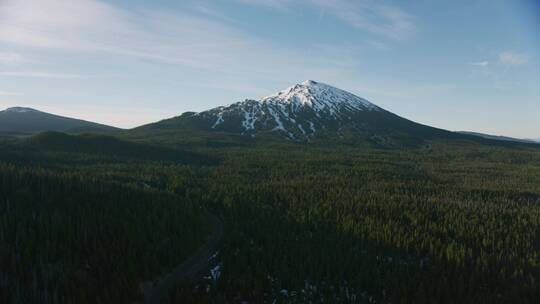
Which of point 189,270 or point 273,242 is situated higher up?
point 273,242

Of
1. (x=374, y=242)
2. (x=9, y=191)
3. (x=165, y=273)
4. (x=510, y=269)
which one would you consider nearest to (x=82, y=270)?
(x=165, y=273)

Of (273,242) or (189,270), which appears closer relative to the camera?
(189,270)

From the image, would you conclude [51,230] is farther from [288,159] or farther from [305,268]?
[288,159]

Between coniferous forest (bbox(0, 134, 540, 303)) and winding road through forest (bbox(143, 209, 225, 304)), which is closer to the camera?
coniferous forest (bbox(0, 134, 540, 303))

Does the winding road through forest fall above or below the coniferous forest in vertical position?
below
